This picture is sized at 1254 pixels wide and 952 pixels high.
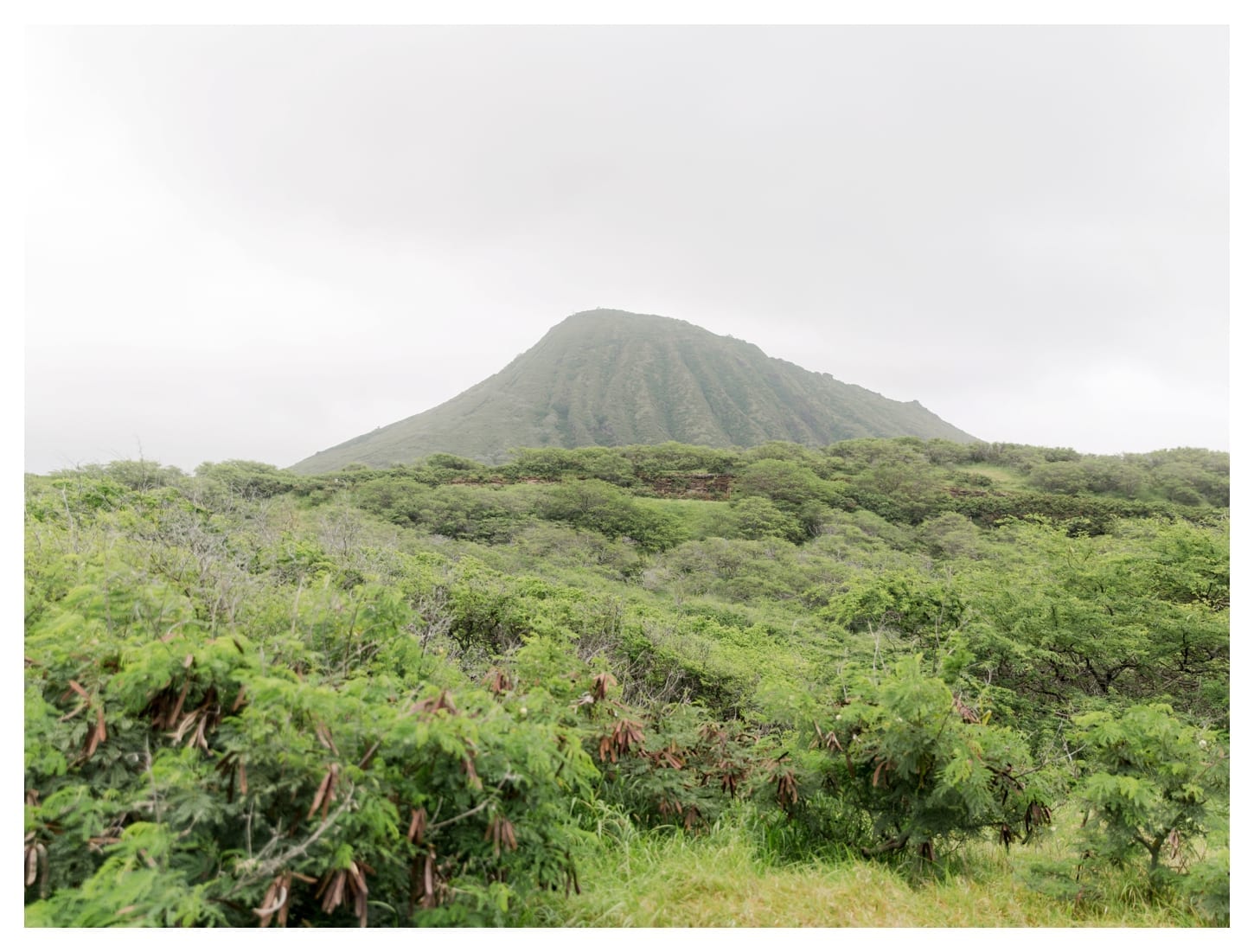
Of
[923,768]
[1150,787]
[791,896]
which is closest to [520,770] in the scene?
[791,896]

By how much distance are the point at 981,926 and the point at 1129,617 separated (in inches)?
308

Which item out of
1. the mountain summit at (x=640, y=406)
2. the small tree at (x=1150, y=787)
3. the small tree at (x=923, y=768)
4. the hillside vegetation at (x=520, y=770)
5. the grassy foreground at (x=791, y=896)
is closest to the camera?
the hillside vegetation at (x=520, y=770)

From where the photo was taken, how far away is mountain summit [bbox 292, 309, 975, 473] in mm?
89062

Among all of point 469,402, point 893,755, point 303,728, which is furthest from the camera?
point 469,402

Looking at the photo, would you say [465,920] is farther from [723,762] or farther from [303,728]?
[723,762]

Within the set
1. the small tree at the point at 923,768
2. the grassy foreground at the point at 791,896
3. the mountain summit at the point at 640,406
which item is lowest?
the grassy foreground at the point at 791,896

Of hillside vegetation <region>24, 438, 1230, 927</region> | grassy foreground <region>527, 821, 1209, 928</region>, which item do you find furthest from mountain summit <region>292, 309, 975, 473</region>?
grassy foreground <region>527, 821, 1209, 928</region>

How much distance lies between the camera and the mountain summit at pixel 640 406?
89062 millimetres

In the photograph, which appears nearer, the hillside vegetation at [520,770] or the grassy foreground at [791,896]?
the hillside vegetation at [520,770]

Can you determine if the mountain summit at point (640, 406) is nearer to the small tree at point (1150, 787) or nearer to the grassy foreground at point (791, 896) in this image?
the grassy foreground at point (791, 896)

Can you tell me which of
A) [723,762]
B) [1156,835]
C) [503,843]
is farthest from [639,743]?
[1156,835]

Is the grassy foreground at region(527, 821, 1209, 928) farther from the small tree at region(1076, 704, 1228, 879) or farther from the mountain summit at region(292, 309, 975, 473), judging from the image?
the mountain summit at region(292, 309, 975, 473)

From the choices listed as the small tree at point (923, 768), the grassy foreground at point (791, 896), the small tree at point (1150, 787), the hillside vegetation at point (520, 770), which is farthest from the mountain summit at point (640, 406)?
the small tree at point (1150, 787)

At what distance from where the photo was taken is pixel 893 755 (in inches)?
152
